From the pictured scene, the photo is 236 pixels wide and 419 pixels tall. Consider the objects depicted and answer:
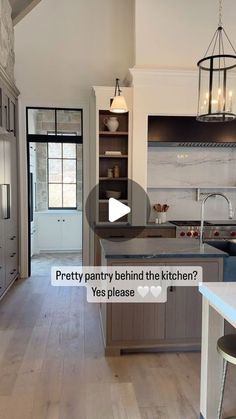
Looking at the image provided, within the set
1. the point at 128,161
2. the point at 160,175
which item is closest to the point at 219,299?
the point at 128,161

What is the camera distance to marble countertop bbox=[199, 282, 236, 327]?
63.8 inches

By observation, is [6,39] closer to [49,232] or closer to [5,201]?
[5,201]

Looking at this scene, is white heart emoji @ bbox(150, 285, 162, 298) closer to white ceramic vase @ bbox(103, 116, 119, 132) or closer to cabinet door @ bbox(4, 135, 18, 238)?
cabinet door @ bbox(4, 135, 18, 238)

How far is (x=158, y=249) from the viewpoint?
296 cm

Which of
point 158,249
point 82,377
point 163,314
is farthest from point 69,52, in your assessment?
point 82,377

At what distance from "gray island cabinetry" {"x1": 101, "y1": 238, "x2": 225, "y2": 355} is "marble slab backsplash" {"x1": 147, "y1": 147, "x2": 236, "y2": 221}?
7.55 feet

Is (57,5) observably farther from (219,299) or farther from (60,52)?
(219,299)

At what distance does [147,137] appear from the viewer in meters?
4.80

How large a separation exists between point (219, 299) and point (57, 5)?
4890 millimetres

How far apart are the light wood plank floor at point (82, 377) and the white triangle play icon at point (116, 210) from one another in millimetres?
1664

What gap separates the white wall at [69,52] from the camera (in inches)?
197

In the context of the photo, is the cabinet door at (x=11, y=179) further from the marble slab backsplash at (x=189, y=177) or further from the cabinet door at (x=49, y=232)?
the cabinet door at (x=49, y=232)

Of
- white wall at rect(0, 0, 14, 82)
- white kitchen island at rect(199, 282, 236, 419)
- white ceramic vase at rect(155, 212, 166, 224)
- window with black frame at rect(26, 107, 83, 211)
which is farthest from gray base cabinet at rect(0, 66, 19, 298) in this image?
white kitchen island at rect(199, 282, 236, 419)
